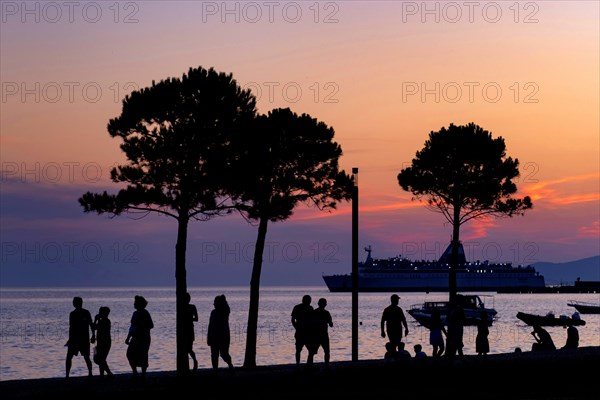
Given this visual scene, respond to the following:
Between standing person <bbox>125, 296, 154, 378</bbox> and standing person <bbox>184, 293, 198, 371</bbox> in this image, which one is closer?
standing person <bbox>125, 296, 154, 378</bbox>

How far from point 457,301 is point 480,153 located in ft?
86.0

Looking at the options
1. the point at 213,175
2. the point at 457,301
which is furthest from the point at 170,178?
the point at 457,301

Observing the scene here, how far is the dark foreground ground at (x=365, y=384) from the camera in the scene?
21.5 metres

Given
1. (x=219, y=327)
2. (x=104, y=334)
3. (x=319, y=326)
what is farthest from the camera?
(x=319, y=326)

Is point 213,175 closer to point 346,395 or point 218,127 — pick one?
point 218,127

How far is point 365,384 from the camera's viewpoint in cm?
2425

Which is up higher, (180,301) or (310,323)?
(180,301)

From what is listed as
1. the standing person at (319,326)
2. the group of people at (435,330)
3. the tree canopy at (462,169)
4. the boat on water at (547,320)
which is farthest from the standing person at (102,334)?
the boat on water at (547,320)

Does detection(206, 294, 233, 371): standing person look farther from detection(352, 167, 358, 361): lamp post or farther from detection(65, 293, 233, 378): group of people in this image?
detection(352, 167, 358, 361): lamp post

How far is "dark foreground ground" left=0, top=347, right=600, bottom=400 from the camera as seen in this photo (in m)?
21.5

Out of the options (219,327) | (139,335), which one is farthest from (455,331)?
(139,335)

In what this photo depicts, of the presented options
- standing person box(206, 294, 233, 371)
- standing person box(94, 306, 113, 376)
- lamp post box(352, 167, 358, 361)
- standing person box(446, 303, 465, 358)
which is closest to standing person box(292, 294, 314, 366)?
standing person box(206, 294, 233, 371)

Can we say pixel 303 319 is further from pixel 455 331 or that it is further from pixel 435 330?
pixel 435 330

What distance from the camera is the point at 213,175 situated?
38875 mm
